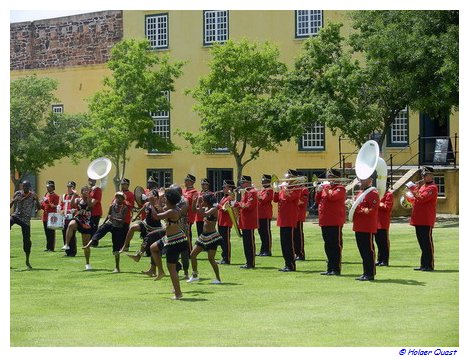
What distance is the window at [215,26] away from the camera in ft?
126

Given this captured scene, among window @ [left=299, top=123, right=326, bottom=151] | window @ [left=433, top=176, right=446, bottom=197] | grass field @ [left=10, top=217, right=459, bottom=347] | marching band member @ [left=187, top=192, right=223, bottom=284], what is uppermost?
window @ [left=299, top=123, right=326, bottom=151]

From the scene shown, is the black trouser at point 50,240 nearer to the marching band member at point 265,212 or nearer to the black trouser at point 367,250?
the marching band member at point 265,212

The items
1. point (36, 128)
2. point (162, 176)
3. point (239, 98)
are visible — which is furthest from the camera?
point (162, 176)

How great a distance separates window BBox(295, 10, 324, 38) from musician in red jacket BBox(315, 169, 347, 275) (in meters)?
17.9

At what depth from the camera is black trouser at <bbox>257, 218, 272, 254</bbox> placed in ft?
75.4

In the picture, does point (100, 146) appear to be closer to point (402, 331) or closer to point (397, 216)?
point (397, 216)

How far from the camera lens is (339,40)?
34.4 metres

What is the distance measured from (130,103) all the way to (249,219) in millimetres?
17990

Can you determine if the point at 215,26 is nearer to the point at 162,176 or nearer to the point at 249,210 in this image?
the point at 162,176

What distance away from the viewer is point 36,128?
4038cm

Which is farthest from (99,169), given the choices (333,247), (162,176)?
(162,176)

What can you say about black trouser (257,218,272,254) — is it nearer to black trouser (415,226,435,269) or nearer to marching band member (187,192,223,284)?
black trouser (415,226,435,269)

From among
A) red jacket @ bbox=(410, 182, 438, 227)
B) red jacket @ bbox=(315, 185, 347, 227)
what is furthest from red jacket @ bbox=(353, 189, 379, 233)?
red jacket @ bbox=(410, 182, 438, 227)
